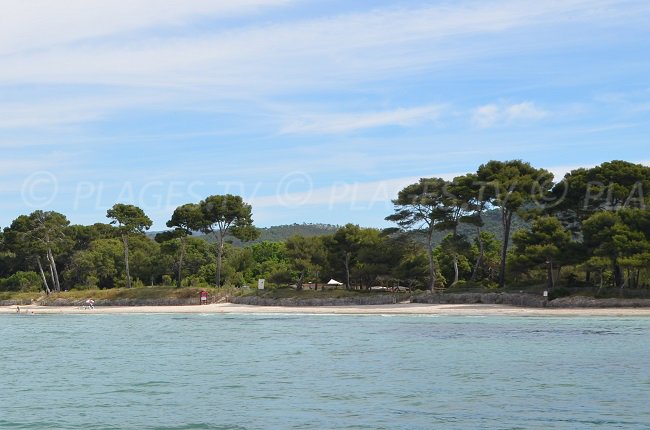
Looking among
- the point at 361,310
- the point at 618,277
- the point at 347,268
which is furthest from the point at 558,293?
the point at 347,268

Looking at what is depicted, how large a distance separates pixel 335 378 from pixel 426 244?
135ft

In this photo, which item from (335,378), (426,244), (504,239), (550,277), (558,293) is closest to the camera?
(335,378)

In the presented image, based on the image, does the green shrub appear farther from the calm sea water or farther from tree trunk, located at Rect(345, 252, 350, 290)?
tree trunk, located at Rect(345, 252, 350, 290)

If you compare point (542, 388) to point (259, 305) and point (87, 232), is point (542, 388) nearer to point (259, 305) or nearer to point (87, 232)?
point (259, 305)

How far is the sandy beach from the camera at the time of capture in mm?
49272

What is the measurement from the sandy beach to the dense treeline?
2952mm

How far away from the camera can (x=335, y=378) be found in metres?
24.2

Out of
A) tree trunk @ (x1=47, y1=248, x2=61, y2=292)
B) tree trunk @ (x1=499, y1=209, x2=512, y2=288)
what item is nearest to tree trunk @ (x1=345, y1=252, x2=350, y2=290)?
tree trunk @ (x1=499, y1=209, x2=512, y2=288)

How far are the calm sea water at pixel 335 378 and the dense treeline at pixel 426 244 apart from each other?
9.87m

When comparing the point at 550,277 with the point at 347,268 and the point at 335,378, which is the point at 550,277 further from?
the point at 335,378

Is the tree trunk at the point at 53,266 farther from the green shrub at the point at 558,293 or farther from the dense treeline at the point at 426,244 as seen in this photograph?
the green shrub at the point at 558,293

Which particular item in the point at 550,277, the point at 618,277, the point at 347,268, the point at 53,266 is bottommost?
the point at 618,277

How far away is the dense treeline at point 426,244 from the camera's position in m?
52.7

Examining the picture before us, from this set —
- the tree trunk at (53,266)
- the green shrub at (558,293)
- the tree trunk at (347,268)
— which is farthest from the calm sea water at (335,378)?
the tree trunk at (53,266)
